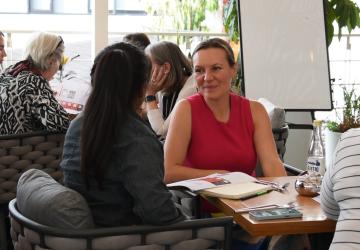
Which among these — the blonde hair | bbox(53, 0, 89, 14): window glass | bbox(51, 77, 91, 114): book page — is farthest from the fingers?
bbox(53, 0, 89, 14): window glass

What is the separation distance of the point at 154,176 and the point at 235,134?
100 centimetres

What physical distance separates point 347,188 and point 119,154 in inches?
24.0

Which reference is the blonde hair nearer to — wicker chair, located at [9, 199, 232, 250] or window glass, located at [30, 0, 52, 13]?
wicker chair, located at [9, 199, 232, 250]

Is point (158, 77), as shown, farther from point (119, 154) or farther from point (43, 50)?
point (119, 154)

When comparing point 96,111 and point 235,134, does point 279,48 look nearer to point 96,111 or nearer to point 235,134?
point 235,134

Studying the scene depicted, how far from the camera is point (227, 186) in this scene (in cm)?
209

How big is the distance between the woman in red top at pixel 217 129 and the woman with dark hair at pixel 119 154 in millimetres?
762

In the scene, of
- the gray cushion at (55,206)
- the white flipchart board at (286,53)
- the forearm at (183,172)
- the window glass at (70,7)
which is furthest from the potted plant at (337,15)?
the gray cushion at (55,206)

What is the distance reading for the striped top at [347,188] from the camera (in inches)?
55.7

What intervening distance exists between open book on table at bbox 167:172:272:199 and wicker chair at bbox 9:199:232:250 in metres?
0.34

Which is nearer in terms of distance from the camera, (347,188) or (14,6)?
(347,188)

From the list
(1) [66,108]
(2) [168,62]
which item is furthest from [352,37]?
(1) [66,108]

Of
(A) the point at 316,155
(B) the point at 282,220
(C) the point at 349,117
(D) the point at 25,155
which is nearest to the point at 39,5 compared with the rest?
(C) the point at 349,117

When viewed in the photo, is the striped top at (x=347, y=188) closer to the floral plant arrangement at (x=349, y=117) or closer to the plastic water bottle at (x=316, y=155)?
the plastic water bottle at (x=316, y=155)
